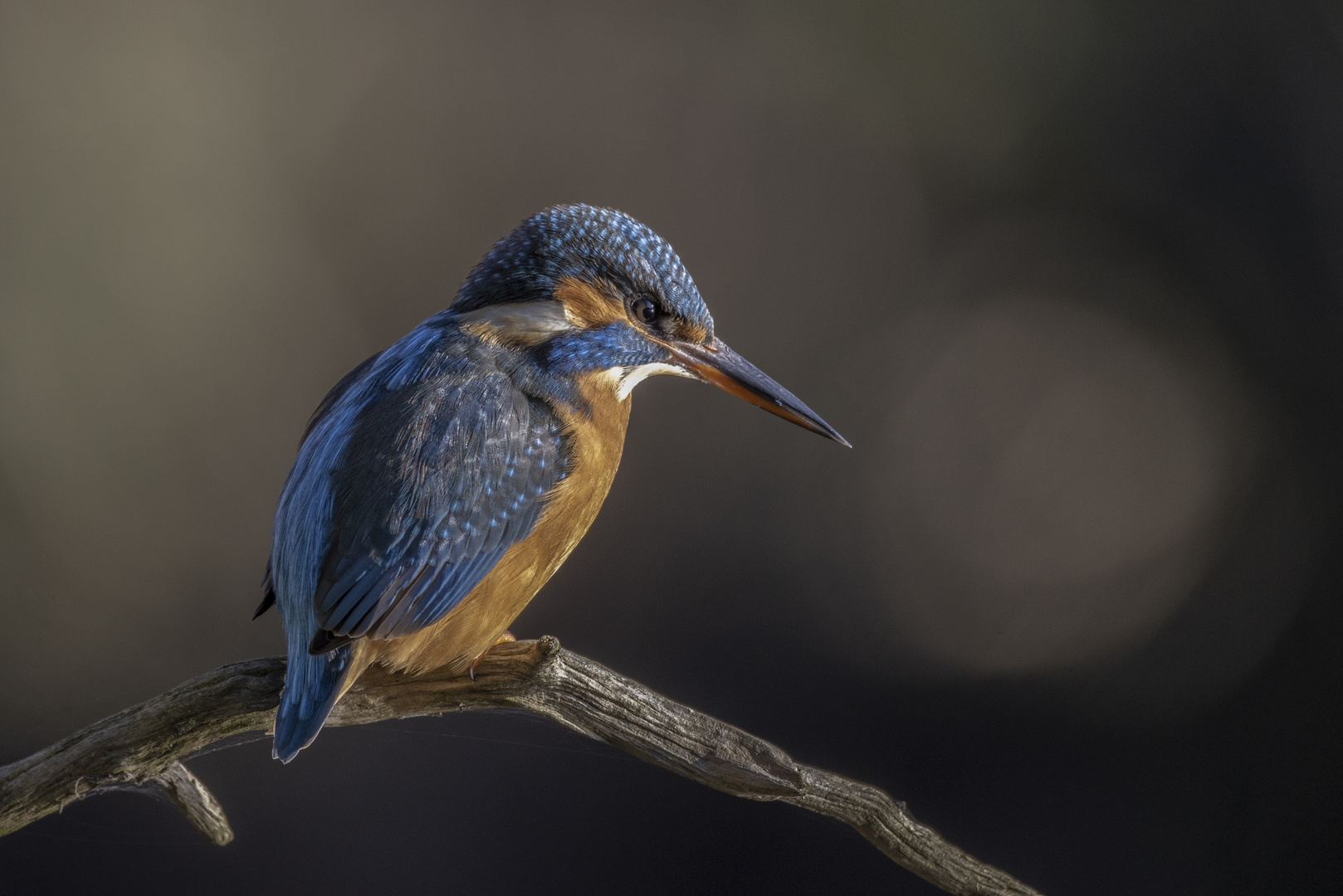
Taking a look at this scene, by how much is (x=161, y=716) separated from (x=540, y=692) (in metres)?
0.34

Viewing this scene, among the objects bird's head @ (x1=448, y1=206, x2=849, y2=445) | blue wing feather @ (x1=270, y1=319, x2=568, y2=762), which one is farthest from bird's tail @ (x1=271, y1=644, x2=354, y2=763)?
bird's head @ (x1=448, y1=206, x2=849, y2=445)

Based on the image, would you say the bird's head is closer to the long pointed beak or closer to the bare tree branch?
the long pointed beak

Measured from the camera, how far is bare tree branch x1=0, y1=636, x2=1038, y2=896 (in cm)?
84

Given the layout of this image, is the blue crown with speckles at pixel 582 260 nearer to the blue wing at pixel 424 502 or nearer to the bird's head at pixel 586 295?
the bird's head at pixel 586 295

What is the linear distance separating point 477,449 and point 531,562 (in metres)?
0.12

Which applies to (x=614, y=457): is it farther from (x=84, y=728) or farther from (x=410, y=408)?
(x=84, y=728)

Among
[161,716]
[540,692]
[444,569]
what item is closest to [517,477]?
[444,569]

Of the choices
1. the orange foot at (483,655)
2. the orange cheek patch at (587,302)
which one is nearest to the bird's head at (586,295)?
the orange cheek patch at (587,302)

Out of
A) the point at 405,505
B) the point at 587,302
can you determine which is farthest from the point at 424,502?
the point at 587,302

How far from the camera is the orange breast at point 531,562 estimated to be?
0.80 metres

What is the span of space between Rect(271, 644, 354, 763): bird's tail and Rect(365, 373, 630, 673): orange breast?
0.09 ft

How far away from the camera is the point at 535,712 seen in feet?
2.87

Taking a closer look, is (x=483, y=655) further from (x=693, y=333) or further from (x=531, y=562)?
(x=693, y=333)

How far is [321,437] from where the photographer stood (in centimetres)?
84
